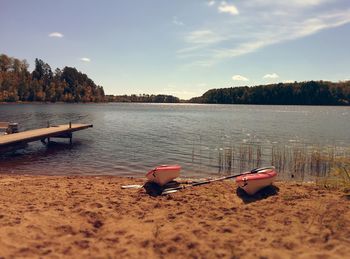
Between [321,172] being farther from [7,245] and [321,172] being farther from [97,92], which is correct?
[97,92]

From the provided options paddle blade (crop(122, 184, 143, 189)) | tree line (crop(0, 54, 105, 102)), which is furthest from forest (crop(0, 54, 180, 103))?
paddle blade (crop(122, 184, 143, 189))

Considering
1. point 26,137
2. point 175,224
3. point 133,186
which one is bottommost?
point 133,186

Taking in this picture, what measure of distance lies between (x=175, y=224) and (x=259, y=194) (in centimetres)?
376

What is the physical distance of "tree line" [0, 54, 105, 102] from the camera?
121519 millimetres

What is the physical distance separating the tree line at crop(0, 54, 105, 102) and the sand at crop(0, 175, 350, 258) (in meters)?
123

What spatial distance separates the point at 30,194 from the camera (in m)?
10.1

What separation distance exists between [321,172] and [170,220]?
1142 centimetres

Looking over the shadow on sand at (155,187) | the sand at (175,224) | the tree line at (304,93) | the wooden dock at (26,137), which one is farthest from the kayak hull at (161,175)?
the tree line at (304,93)

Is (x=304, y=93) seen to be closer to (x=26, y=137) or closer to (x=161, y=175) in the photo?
(x=26, y=137)

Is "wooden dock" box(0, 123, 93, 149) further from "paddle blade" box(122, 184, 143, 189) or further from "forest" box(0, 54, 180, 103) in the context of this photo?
"forest" box(0, 54, 180, 103)

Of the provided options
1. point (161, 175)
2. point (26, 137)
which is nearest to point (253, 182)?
point (161, 175)

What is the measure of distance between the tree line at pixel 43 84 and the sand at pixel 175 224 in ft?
405

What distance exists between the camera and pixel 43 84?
144375mm

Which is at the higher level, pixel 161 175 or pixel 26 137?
pixel 26 137
